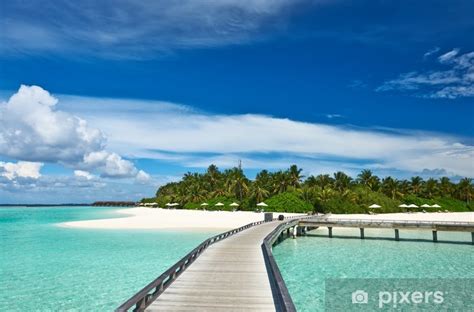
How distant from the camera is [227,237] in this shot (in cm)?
2800

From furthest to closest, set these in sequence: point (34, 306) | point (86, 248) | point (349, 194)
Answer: point (349, 194), point (86, 248), point (34, 306)

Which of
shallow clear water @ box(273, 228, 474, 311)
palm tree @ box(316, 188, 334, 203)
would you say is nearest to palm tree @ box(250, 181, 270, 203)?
palm tree @ box(316, 188, 334, 203)

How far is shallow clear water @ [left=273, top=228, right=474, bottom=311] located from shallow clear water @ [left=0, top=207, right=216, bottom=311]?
784 centimetres

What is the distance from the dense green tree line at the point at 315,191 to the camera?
73562 millimetres

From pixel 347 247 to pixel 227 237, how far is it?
11.9 m

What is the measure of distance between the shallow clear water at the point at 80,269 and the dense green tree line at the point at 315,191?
4089 cm

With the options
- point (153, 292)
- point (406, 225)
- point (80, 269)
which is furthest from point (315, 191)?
point (153, 292)

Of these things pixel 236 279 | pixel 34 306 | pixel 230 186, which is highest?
pixel 230 186

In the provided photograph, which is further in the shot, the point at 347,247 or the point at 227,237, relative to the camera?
the point at 347,247

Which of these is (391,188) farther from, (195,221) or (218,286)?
(218,286)

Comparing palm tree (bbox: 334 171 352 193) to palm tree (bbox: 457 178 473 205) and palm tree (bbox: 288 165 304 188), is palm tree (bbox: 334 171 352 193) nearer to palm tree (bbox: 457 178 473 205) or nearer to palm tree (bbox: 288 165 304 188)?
palm tree (bbox: 288 165 304 188)

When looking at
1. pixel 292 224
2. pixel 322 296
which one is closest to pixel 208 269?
pixel 322 296

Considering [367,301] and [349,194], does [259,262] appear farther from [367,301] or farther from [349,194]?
[349,194]

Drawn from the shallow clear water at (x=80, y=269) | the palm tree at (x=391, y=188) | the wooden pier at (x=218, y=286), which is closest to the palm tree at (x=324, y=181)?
the palm tree at (x=391, y=188)
